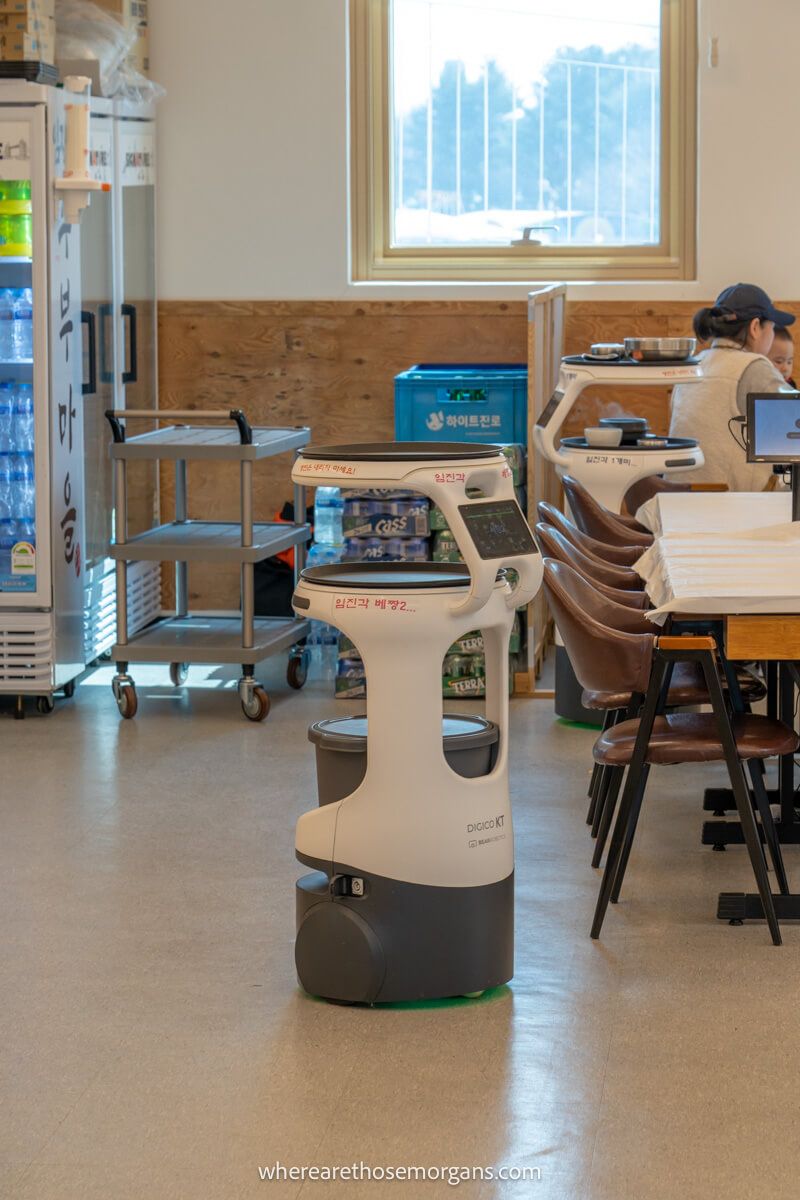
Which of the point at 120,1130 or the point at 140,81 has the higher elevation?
the point at 140,81

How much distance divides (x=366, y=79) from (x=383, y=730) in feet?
15.9

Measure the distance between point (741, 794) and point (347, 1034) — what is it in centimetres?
109

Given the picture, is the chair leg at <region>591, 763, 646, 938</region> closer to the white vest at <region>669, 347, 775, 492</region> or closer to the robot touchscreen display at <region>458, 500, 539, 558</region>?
the robot touchscreen display at <region>458, 500, 539, 558</region>

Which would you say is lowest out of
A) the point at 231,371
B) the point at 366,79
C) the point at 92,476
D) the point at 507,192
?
the point at 92,476

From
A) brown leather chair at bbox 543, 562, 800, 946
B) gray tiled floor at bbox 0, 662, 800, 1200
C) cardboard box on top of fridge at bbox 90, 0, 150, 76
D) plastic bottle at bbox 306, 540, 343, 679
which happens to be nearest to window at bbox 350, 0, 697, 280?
cardboard box on top of fridge at bbox 90, 0, 150, 76

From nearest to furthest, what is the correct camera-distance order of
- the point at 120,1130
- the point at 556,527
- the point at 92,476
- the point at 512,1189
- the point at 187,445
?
the point at 512,1189 < the point at 120,1130 < the point at 556,527 < the point at 187,445 < the point at 92,476

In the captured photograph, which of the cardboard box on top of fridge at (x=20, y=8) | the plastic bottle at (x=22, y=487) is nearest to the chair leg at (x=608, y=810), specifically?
the plastic bottle at (x=22, y=487)

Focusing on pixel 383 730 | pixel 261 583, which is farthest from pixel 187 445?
pixel 383 730

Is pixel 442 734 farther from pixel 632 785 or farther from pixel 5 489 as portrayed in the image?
pixel 5 489

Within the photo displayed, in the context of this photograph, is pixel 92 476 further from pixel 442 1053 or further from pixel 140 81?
pixel 442 1053

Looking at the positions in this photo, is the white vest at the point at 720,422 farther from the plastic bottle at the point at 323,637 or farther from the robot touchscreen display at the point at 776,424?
the plastic bottle at the point at 323,637

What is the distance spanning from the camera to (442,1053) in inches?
132

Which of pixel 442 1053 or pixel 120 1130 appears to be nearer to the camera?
pixel 120 1130

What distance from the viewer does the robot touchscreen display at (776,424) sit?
4.88 m
